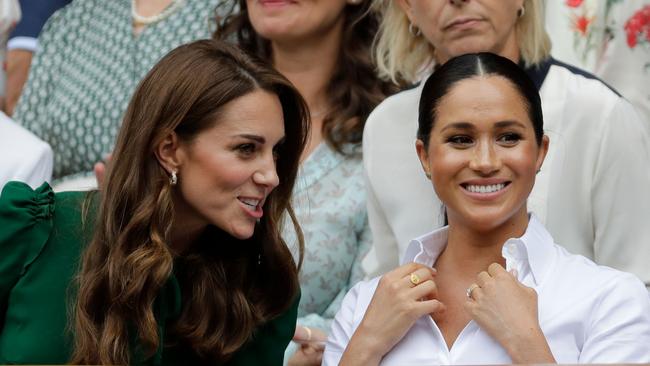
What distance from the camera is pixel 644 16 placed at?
4246mm

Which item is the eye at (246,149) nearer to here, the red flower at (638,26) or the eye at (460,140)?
the eye at (460,140)

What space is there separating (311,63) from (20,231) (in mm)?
1377

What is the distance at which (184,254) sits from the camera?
362cm

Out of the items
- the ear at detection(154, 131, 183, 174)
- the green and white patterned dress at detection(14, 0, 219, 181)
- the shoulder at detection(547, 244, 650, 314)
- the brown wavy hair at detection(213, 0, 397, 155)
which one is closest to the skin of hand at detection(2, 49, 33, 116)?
the green and white patterned dress at detection(14, 0, 219, 181)

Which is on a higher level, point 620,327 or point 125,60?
point 620,327

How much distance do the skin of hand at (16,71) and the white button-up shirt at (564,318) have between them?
2.22m

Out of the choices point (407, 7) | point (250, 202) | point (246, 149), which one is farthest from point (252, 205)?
point (407, 7)

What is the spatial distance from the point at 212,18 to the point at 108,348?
1676 millimetres

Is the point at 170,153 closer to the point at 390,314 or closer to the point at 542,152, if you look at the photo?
the point at 390,314

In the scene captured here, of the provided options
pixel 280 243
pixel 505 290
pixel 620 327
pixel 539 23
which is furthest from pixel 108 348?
pixel 539 23

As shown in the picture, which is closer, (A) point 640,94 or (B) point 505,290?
(B) point 505,290

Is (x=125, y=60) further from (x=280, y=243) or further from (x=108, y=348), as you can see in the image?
(x=108, y=348)

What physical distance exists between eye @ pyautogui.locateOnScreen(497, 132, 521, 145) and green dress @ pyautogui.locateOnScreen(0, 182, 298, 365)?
80 cm

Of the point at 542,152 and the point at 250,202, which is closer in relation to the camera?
the point at 542,152
